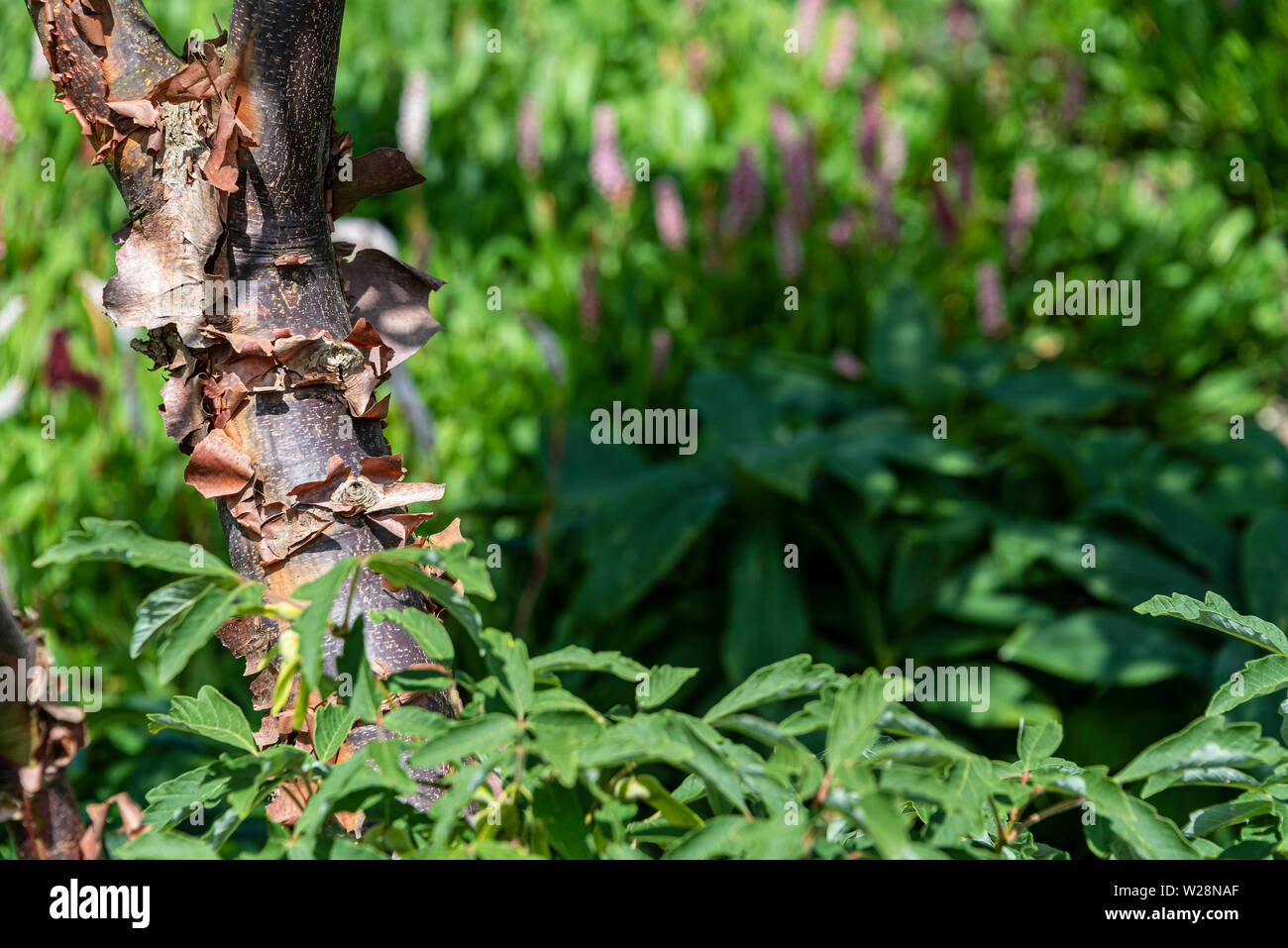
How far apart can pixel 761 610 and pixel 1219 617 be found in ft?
5.72

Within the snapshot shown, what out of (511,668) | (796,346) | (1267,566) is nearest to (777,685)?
(511,668)

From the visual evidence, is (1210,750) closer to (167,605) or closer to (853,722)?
(853,722)

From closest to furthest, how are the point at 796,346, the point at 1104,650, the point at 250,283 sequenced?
the point at 250,283
the point at 1104,650
the point at 796,346

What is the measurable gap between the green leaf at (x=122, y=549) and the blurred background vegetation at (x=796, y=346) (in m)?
0.86

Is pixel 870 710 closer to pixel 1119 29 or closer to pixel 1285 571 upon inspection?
pixel 1285 571

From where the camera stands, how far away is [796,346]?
356 centimetres

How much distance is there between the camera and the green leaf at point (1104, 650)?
2.22 metres

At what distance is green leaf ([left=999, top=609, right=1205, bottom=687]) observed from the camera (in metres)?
2.22

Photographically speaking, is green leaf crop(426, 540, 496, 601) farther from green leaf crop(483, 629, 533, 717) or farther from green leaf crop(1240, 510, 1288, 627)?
green leaf crop(1240, 510, 1288, 627)

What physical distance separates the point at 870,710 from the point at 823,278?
301 centimetres

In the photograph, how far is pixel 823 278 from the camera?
→ 3.53 m
